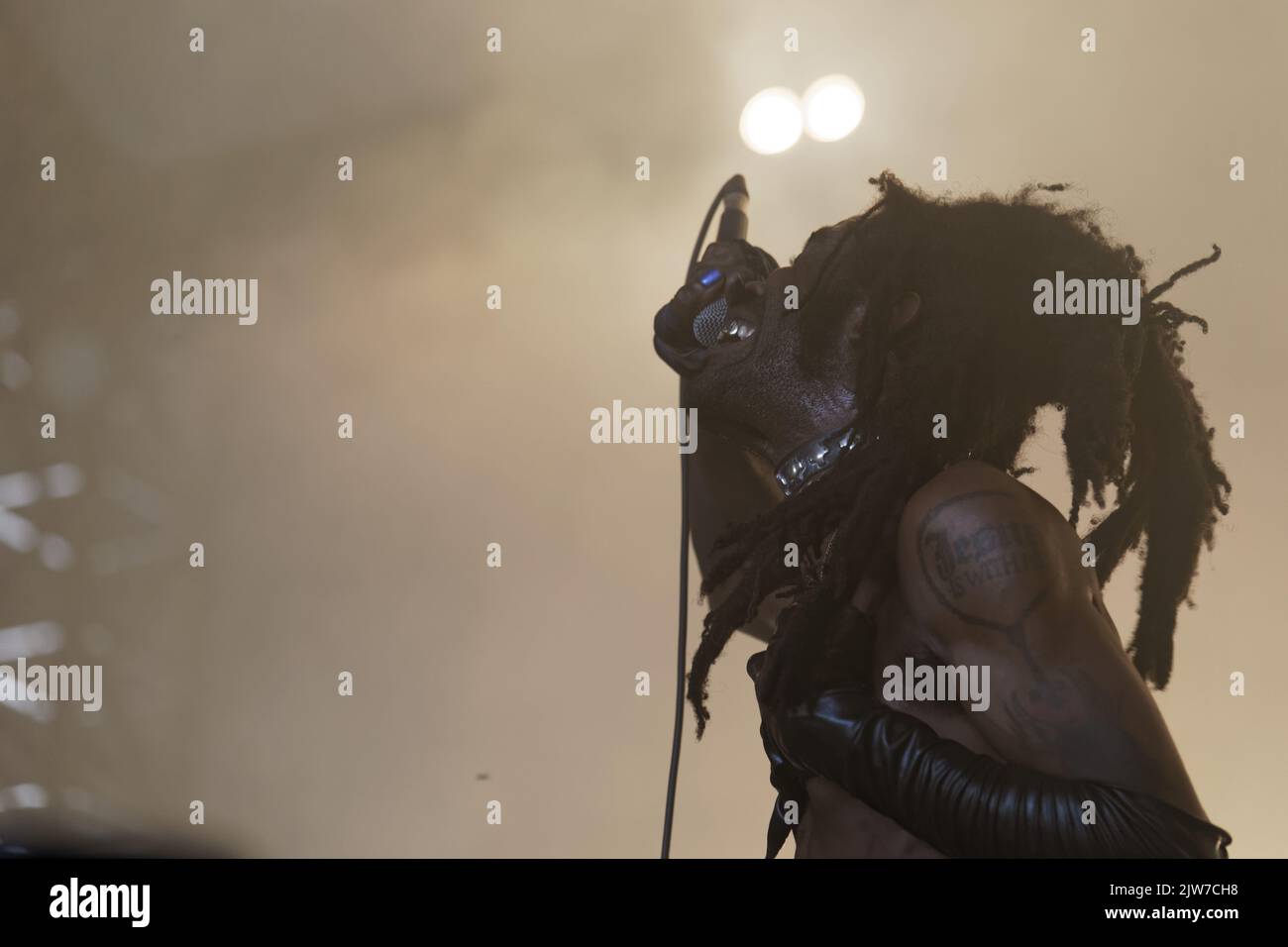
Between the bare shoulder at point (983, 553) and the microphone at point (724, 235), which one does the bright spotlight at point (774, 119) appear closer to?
the microphone at point (724, 235)

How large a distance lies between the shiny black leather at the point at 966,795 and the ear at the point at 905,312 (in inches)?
20.0

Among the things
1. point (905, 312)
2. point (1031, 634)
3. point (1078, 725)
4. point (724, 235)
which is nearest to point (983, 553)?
point (1031, 634)

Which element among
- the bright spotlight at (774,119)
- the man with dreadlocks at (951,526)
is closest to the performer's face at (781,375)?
the man with dreadlocks at (951,526)

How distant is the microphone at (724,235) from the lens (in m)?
1.68

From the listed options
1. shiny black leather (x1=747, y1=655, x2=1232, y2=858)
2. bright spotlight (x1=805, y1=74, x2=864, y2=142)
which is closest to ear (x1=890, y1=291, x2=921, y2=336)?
shiny black leather (x1=747, y1=655, x2=1232, y2=858)

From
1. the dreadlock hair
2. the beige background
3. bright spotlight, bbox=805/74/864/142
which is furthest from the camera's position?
bright spotlight, bbox=805/74/864/142

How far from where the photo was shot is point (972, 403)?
1.45 meters

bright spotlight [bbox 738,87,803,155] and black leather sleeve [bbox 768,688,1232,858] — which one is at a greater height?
bright spotlight [bbox 738,87,803,155]

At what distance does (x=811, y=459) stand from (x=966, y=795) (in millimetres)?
510

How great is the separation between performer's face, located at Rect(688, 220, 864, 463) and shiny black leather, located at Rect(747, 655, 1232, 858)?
406 millimetres

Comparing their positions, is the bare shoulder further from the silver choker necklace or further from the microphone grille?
the microphone grille

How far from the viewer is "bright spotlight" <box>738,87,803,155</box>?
2.47 metres

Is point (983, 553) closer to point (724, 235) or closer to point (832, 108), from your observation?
point (724, 235)
